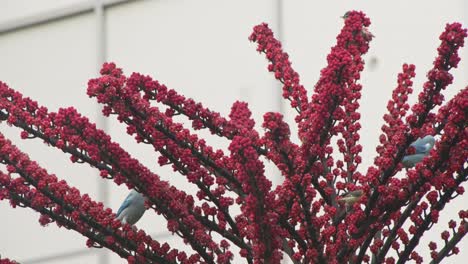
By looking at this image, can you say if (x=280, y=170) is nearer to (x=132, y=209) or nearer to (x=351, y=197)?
(x=351, y=197)

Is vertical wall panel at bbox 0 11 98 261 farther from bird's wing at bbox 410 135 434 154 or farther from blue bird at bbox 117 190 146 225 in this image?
bird's wing at bbox 410 135 434 154

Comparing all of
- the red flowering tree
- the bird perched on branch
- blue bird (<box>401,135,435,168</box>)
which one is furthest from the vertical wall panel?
the bird perched on branch

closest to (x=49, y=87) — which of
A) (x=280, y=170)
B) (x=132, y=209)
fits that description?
(x=132, y=209)

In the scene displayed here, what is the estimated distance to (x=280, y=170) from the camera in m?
4.14

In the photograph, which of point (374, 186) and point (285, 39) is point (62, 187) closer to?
point (374, 186)

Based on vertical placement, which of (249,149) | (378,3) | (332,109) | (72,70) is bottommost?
(249,149)

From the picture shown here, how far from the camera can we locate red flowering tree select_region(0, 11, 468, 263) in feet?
13.0

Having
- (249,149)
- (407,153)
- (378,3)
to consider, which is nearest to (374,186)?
(407,153)

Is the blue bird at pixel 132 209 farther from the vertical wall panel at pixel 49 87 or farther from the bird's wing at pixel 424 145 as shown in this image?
the vertical wall panel at pixel 49 87

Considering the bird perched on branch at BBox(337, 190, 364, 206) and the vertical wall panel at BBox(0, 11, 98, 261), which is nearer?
the bird perched on branch at BBox(337, 190, 364, 206)

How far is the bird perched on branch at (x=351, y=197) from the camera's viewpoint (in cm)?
416

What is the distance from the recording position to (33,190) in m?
4.23

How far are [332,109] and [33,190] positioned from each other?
0.98m

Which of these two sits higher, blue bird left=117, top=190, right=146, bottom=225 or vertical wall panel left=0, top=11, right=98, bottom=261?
vertical wall panel left=0, top=11, right=98, bottom=261
